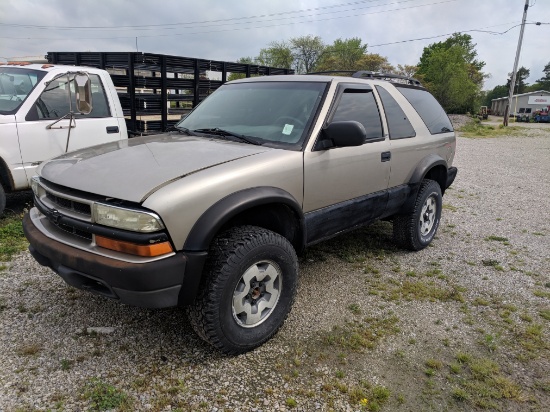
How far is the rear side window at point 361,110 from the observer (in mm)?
3525

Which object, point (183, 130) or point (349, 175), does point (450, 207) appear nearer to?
point (349, 175)

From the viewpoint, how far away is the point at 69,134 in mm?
4988

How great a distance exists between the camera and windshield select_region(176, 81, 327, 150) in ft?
10.5

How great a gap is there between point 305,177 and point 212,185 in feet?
2.82

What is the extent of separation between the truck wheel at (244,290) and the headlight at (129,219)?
444 mm

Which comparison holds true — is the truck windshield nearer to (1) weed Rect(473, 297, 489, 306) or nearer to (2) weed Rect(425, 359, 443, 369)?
(2) weed Rect(425, 359, 443, 369)

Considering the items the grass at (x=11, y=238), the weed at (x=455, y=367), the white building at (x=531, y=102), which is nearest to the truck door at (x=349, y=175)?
the weed at (x=455, y=367)

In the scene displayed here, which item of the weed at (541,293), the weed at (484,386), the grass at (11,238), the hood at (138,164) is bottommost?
the weed at (484,386)

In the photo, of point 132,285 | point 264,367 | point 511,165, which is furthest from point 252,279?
point 511,165

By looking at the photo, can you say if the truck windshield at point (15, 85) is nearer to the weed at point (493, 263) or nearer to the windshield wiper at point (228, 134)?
the windshield wiper at point (228, 134)

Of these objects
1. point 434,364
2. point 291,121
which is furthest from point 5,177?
point 434,364

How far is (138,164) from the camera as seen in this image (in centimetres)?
264

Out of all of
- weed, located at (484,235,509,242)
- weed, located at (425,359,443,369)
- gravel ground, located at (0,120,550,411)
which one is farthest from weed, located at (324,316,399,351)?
weed, located at (484,235,509,242)

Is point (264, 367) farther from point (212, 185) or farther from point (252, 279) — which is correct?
point (212, 185)
